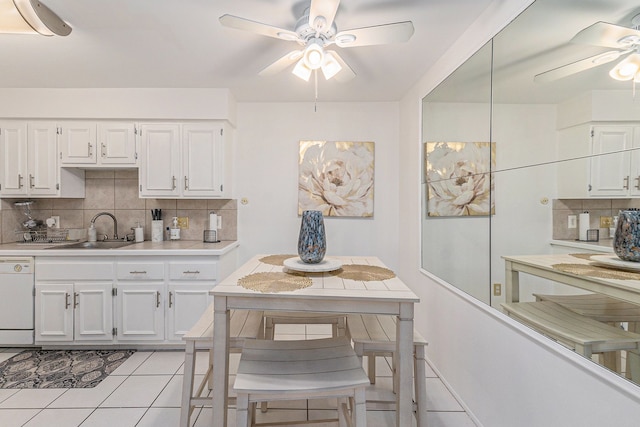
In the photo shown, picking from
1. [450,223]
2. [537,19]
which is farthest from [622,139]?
[450,223]

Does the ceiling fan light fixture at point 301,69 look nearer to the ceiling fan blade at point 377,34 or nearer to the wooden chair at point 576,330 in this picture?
the ceiling fan blade at point 377,34

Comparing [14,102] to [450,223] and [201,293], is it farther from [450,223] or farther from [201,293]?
[450,223]

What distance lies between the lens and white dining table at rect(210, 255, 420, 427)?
1332 millimetres

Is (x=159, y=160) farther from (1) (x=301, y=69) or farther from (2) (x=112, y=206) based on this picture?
(1) (x=301, y=69)

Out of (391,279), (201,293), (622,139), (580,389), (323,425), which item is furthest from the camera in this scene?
(201,293)

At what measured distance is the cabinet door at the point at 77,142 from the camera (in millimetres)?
2973

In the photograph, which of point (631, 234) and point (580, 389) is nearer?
point (631, 234)

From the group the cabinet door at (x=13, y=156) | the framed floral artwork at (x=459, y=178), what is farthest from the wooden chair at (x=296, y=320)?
the cabinet door at (x=13, y=156)

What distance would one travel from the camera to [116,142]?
2998 millimetres

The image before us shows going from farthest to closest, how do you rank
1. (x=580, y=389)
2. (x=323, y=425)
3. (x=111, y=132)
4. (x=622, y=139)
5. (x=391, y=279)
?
(x=111, y=132)
(x=323, y=425)
(x=391, y=279)
(x=580, y=389)
(x=622, y=139)

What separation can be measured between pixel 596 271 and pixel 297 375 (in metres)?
1.18

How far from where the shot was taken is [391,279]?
160 centimetres

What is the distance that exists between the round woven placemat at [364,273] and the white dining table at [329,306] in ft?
0.48

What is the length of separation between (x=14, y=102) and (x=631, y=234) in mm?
4431
